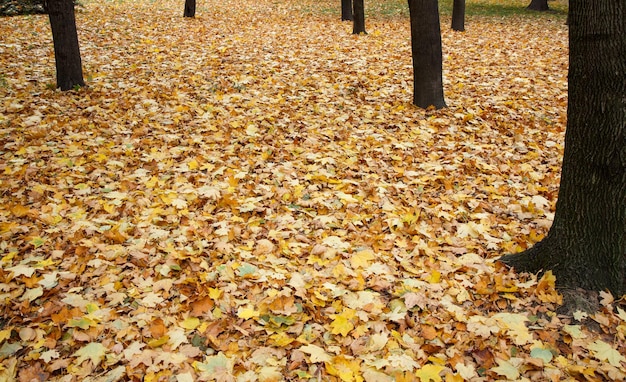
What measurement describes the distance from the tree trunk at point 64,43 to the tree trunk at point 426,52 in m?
5.26

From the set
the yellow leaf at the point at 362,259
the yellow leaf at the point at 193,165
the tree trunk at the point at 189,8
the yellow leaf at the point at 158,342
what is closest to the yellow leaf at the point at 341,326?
the yellow leaf at the point at 362,259

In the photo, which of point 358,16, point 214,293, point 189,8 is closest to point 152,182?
point 214,293

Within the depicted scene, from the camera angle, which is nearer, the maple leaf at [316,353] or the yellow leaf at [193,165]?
the maple leaf at [316,353]

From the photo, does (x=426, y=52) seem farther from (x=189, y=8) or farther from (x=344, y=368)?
(x=189, y=8)

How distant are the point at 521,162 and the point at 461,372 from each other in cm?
352

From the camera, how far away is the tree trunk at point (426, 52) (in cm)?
681

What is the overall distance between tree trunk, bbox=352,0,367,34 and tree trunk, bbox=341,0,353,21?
242 cm

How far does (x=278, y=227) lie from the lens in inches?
165

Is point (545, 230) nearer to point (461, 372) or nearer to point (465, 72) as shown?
point (461, 372)

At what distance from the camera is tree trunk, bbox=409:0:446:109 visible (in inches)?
268

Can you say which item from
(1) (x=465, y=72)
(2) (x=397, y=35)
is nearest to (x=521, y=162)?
(1) (x=465, y=72)

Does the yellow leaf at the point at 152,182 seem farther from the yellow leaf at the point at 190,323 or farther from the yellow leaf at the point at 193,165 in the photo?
the yellow leaf at the point at 190,323

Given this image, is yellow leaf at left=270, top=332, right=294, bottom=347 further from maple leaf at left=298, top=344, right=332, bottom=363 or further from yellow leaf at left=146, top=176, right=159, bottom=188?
yellow leaf at left=146, top=176, right=159, bottom=188

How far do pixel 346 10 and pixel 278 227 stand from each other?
12011 millimetres
